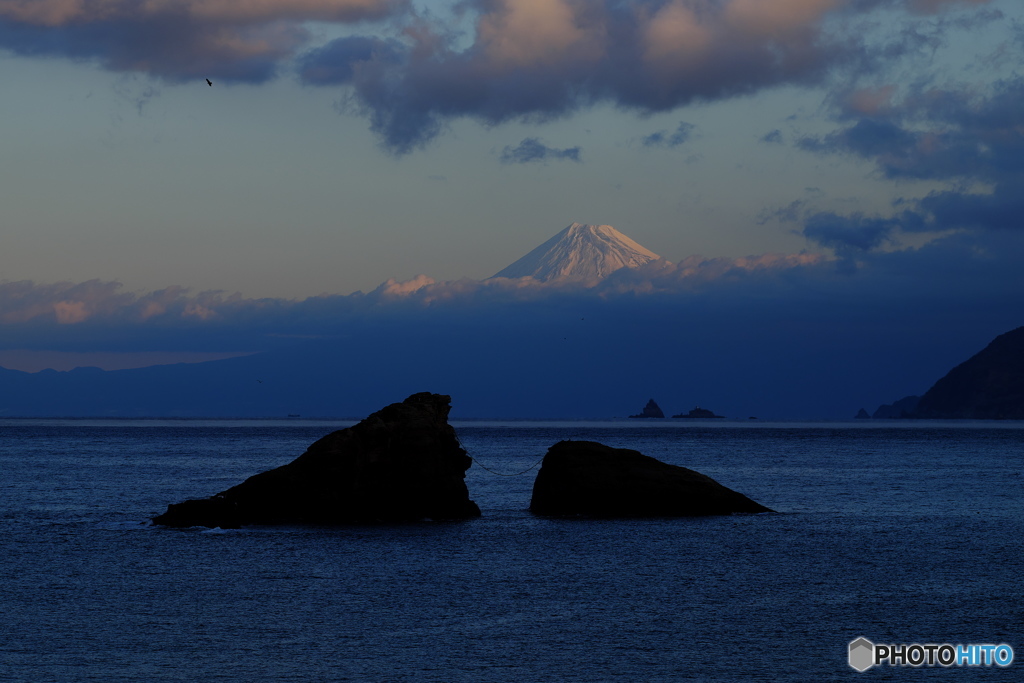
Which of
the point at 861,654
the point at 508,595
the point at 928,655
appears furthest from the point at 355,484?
the point at 928,655

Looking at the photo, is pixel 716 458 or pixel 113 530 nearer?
pixel 113 530

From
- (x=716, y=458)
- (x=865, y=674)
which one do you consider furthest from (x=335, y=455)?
(x=716, y=458)

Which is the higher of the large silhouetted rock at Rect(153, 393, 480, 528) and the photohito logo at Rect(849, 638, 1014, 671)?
the large silhouetted rock at Rect(153, 393, 480, 528)

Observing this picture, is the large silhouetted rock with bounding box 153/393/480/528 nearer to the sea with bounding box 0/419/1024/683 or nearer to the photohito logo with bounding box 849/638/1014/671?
the sea with bounding box 0/419/1024/683

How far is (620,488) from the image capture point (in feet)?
175

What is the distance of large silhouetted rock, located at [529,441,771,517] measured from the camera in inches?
2095

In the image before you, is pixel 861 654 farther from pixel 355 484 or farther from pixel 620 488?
pixel 355 484

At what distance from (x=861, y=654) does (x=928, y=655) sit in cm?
158

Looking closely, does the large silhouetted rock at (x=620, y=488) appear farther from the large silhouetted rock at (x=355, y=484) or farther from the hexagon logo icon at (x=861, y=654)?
the hexagon logo icon at (x=861, y=654)

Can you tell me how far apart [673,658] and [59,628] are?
50.4 ft

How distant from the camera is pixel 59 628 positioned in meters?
26.4

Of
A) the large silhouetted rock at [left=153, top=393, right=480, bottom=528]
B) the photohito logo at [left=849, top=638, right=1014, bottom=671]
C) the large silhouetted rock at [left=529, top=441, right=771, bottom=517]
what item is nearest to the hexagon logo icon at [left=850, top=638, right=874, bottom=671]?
the photohito logo at [left=849, top=638, right=1014, bottom=671]

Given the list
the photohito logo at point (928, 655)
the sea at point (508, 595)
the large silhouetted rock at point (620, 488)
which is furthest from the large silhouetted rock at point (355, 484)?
the photohito logo at point (928, 655)

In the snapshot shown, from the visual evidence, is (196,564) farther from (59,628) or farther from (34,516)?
(34,516)
